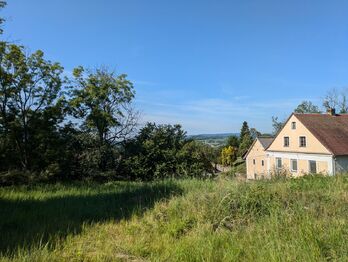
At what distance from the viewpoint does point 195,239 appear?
5176mm

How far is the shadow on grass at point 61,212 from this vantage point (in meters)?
5.71

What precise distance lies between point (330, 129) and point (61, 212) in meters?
36.3

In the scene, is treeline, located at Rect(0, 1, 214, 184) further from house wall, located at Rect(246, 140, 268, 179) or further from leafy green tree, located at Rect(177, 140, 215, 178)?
house wall, located at Rect(246, 140, 268, 179)

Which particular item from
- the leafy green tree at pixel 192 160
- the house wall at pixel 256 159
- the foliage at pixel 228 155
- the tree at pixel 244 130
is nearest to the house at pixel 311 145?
the house wall at pixel 256 159

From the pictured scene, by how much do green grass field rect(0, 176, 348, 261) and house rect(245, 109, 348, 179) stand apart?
26.4m

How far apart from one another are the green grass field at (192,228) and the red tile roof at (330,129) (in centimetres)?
2867

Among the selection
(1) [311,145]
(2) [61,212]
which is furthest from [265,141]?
(2) [61,212]

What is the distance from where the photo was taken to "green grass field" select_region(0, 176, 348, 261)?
4.53m

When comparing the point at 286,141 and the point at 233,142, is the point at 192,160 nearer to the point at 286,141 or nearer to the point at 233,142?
the point at 286,141

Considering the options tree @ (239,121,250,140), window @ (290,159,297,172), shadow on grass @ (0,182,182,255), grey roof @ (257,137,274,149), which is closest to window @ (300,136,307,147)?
window @ (290,159,297,172)

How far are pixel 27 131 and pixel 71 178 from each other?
3.73 metres

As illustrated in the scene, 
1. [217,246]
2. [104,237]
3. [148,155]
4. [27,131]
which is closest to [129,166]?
[148,155]

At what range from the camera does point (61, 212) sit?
8078 millimetres

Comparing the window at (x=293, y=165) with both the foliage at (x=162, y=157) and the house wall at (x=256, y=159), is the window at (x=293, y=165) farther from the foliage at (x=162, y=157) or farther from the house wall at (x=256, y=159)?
the foliage at (x=162, y=157)
